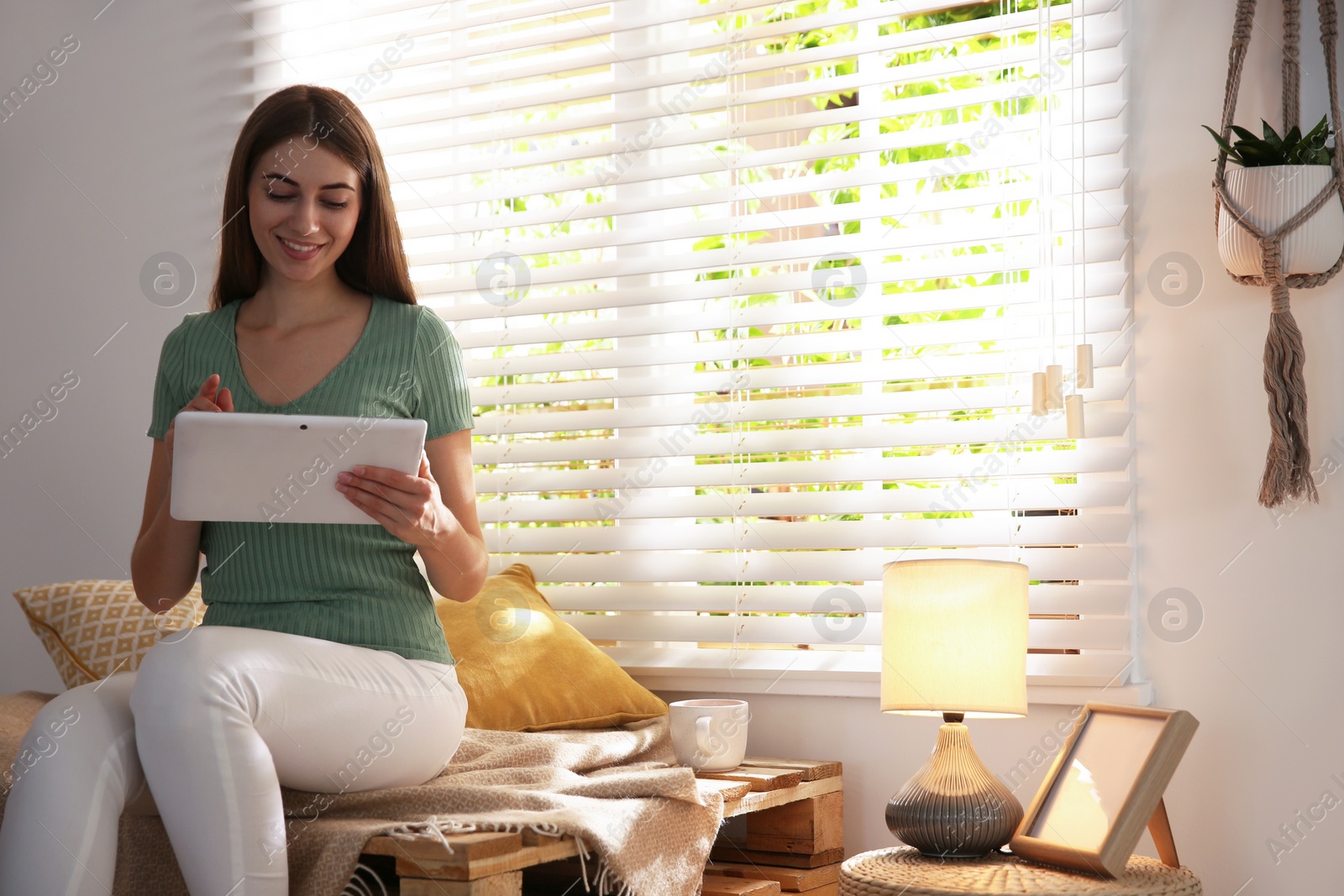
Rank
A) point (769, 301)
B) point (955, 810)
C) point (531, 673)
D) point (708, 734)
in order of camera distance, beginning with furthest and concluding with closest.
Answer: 1. point (769, 301)
2. point (531, 673)
3. point (708, 734)
4. point (955, 810)

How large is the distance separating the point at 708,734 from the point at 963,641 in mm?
408

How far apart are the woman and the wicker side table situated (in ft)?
1.77

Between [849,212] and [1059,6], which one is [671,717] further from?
[1059,6]

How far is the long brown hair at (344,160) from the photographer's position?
150cm

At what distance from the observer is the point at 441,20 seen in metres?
2.35

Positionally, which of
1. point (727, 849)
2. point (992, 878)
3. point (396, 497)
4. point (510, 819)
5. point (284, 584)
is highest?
point (396, 497)

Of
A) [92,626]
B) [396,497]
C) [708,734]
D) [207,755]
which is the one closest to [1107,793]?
[708,734]

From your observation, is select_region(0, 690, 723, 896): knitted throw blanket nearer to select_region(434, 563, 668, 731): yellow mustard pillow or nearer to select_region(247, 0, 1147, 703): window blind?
select_region(434, 563, 668, 731): yellow mustard pillow

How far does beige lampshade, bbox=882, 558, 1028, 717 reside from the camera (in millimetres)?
1516

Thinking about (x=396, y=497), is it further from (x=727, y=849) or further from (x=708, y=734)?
(x=727, y=849)

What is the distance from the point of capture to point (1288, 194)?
1.53 m

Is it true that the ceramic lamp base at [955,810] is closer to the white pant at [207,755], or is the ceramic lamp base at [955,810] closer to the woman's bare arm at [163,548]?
the white pant at [207,755]

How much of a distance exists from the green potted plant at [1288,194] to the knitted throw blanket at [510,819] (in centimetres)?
104

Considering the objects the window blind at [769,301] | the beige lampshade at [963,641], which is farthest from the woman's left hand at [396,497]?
the window blind at [769,301]
